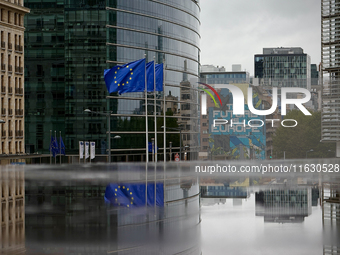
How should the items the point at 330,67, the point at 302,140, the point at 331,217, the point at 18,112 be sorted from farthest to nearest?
1. the point at 302,140
2. the point at 18,112
3. the point at 330,67
4. the point at 331,217

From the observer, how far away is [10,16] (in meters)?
81.7

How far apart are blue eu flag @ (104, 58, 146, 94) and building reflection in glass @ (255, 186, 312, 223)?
13738 mm

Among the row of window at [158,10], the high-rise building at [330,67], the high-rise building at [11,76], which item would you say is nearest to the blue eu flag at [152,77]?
the high-rise building at [330,67]

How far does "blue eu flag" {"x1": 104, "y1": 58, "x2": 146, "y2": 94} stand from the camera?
1427 inches

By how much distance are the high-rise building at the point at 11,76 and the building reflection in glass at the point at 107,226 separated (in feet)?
198

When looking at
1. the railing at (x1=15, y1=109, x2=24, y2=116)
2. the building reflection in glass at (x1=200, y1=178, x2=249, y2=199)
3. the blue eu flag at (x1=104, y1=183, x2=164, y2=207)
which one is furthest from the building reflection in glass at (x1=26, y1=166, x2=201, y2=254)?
the railing at (x1=15, y1=109, x2=24, y2=116)

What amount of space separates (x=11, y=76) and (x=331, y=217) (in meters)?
72.3

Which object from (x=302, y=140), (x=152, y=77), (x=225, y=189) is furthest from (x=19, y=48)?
(x=302, y=140)

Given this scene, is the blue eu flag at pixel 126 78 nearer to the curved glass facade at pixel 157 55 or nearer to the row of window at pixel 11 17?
the row of window at pixel 11 17

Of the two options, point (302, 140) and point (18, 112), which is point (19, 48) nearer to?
point (18, 112)

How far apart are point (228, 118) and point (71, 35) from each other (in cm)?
4291

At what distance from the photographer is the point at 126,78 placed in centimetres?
3681

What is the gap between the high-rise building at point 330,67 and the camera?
7369cm

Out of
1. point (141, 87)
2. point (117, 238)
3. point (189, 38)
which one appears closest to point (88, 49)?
point (189, 38)
